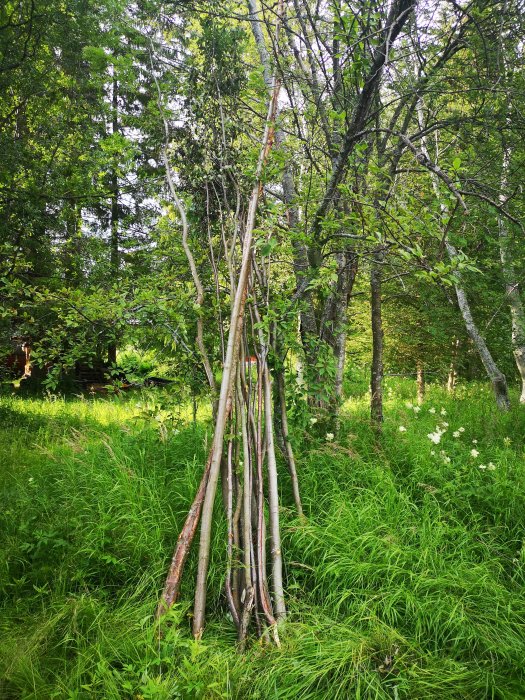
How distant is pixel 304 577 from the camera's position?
273 centimetres

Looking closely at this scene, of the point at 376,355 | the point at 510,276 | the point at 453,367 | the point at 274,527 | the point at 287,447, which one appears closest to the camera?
the point at 274,527

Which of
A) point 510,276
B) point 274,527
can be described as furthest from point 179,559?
point 510,276

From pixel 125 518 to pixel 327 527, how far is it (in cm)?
141

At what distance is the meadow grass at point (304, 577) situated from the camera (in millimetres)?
2014

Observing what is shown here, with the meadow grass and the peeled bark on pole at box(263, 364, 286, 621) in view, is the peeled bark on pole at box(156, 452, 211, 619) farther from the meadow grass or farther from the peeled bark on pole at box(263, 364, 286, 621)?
the peeled bark on pole at box(263, 364, 286, 621)

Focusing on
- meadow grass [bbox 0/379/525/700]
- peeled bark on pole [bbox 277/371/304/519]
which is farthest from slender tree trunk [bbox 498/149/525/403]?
peeled bark on pole [bbox 277/371/304/519]

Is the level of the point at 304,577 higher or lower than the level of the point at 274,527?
lower

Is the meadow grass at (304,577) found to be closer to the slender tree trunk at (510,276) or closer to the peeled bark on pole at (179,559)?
the peeled bark on pole at (179,559)

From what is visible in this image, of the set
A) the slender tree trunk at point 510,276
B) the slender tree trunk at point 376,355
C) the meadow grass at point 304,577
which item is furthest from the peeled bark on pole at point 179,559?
the slender tree trunk at point 510,276

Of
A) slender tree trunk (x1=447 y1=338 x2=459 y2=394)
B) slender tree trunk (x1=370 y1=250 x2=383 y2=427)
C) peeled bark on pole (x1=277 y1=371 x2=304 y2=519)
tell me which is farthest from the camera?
slender tree trunk (x1=447 y1=338 x2=459 y2=394)

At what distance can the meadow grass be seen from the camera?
2.01 meters

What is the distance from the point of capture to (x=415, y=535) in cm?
290

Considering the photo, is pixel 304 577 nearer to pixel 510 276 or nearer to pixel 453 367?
pixel 510 276

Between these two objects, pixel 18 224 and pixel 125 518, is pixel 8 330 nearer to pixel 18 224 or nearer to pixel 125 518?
pixel 18 224
